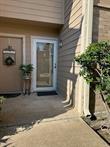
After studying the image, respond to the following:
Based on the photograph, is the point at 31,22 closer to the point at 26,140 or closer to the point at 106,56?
the point at 106,56

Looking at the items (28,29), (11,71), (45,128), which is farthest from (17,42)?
(45,128)

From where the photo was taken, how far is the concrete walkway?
2.54 metres

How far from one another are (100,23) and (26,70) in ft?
9.98

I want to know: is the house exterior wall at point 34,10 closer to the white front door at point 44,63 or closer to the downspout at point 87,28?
the white front door at point 44,63

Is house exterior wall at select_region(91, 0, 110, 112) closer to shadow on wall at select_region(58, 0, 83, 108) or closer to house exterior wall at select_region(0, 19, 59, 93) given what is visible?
shadow on wall at select_region(58, 0, 83, 108)

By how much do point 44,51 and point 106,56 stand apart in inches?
147

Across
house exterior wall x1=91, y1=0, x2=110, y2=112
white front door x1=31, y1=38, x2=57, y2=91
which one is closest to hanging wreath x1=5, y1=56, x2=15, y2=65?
white front door x1=31, y1=38, x2=57, y2=91

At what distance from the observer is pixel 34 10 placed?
17.3ft

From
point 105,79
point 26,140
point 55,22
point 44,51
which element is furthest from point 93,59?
point 44,51

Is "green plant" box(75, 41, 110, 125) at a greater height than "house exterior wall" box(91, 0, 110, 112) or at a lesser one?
lesser

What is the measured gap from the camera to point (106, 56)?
283 centimetres

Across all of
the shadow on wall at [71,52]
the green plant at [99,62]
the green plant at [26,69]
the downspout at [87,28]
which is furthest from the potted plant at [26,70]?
the green plant at [99,62]

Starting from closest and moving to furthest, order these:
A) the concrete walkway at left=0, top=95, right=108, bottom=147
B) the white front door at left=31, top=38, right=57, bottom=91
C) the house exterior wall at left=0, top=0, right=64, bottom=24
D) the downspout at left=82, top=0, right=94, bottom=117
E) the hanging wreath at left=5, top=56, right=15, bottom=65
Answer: the concrete walkway at left=0, top=95, right=108, bottom=147, the downspout at left=82, top=0, right=94, bottom=117, the house exterior wall at left=0, top=0, right=64, bottom=24, the hanging wreath at left=5, top=56, right=15, bottom=65, the white front door at left=31, top=38, right=57, bottom=91

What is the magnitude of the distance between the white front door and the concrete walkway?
197cm
